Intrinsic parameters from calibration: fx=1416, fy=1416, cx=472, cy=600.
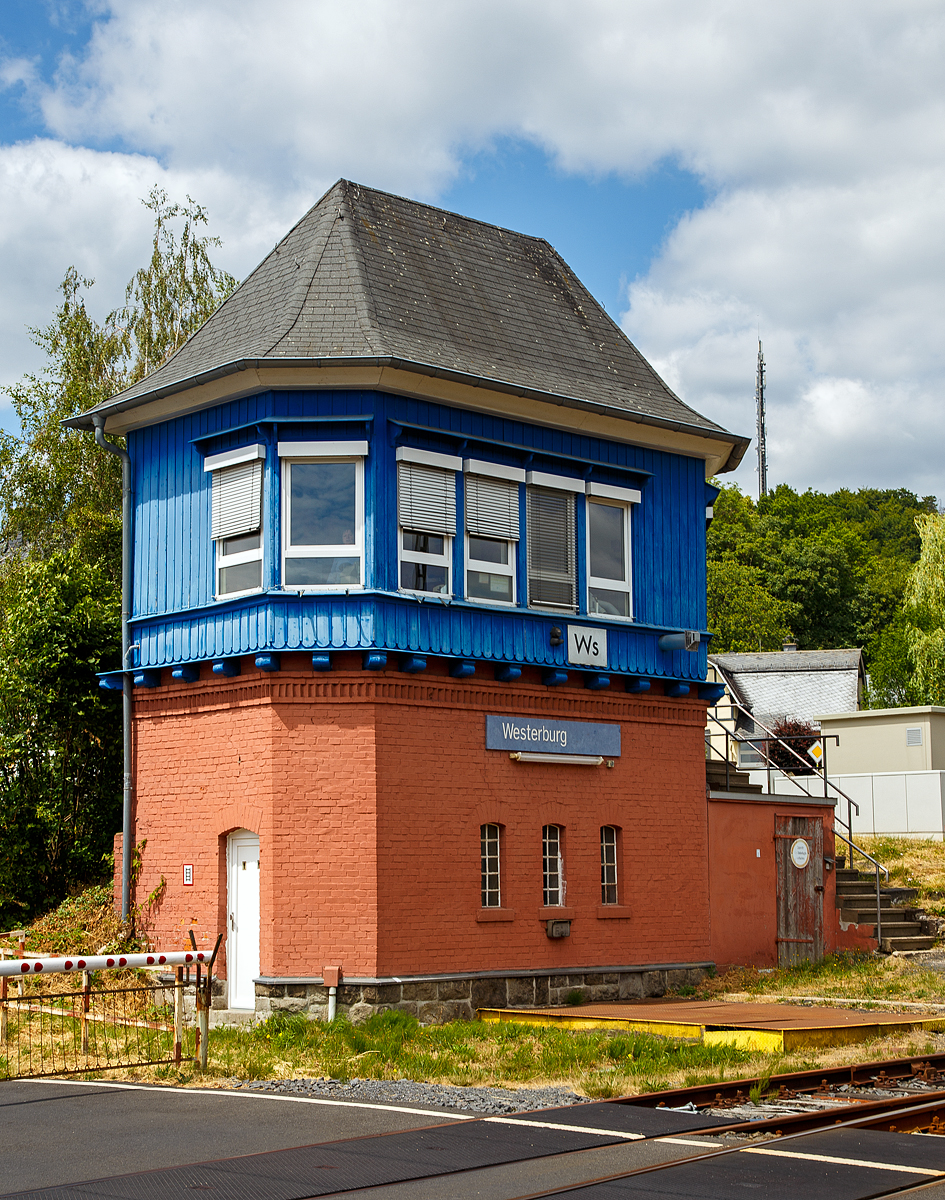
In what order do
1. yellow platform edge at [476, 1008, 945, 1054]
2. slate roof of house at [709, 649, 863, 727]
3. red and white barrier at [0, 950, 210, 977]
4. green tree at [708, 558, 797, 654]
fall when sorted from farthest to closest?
green tree at [708, 558, 797, 654] < slate roof of house at [709, 649, 863, 727] < yellow platform edge at [476, 1008, 945, 1054] < red and white barrier at [0, 950, 210, 977]

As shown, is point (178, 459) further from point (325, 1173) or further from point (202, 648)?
point (325, 1173)

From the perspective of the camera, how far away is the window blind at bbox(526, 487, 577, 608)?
19.6m

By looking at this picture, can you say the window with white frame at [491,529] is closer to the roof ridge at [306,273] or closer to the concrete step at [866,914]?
the roof ridge at [306,273]

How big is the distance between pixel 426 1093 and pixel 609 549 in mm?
9910

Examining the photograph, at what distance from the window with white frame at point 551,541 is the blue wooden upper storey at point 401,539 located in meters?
0.02

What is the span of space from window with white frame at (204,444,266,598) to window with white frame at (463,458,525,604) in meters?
2.76

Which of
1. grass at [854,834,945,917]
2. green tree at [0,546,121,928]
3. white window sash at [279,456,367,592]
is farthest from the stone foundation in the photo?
grass at [854,834,945,917]

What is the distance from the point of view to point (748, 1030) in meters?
14.6

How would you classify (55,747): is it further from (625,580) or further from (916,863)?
(916,863)

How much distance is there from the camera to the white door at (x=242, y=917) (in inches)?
698

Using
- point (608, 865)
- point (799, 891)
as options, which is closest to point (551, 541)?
point (608, 865)

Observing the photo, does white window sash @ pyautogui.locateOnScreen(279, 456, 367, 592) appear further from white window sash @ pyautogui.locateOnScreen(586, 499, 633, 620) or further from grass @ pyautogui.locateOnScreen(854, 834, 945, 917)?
grass @ pyautogui.locateOnScreen(854, 834, 945, 917)

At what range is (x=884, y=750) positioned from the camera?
120 feet

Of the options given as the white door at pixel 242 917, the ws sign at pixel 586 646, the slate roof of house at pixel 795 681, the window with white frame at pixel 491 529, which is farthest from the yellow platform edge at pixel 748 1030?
the slate roof of house at pixel 795 681
